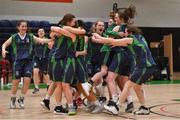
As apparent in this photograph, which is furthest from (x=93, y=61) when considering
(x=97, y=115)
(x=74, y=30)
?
(x=97, y=115)

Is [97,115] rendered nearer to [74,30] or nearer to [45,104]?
[45,104]

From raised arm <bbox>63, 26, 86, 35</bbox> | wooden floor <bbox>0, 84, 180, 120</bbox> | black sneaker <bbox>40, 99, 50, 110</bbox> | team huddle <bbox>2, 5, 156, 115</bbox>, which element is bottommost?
wooden floor <bbox>0, 84, 180, 120</bbox>

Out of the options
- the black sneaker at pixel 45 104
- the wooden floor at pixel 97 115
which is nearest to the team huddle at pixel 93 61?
Result: the black sneaker at pixel 45 104

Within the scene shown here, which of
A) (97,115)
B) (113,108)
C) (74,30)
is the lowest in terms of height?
(97,115)

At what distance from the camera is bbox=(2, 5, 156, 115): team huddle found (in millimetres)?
6191

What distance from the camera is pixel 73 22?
6.63 metres

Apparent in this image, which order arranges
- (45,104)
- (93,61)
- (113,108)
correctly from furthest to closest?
(93,61) → (45,104) → (113,108)

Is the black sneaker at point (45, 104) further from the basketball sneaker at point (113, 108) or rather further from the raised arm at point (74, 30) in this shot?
the raised arm at point (74, 30)

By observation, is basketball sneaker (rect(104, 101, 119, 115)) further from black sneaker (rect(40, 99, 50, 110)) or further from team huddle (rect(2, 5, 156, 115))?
black sneaker (rect(40, 99, 50, 110))

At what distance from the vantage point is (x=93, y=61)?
24.6 ft

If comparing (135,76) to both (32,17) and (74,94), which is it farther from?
(32,17)

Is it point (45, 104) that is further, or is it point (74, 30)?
point (45, 104)

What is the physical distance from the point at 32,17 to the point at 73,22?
36.5ft

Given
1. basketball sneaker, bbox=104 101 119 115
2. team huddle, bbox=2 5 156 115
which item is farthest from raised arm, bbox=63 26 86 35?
basketball sneaker, bbox=104 101 119 115
